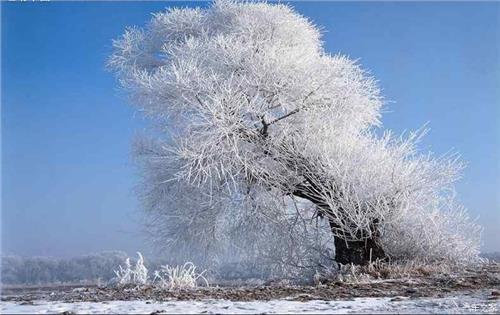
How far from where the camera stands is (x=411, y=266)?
11883 millimetres

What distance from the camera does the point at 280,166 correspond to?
1382 centimetres

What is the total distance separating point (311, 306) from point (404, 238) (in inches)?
285

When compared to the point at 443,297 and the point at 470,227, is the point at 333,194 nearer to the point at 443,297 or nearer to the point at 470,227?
the point at 470,227

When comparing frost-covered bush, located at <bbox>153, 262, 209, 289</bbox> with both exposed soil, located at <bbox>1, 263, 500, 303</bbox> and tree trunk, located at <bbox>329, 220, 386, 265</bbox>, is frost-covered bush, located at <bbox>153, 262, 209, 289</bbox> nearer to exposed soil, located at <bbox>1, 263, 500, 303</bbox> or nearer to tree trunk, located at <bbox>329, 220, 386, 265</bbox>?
exposed soil, located at <bbox>1, 263, 500, 303</bbox>

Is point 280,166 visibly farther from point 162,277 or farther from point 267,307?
point 267,307

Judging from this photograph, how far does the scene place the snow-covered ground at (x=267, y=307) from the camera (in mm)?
6281

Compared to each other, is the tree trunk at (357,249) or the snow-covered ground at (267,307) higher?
the tree trunk at (357,249)

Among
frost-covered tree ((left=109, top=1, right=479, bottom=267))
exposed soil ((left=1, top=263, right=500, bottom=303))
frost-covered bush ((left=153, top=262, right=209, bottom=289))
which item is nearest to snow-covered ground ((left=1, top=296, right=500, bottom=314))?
exposed soil ((left=1, top=263, right=500, bottom=303))

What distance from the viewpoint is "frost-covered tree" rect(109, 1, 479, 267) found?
42.4 feet

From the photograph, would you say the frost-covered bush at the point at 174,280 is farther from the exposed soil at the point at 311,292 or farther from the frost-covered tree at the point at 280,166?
the frost-covered tree at the point at 280,166

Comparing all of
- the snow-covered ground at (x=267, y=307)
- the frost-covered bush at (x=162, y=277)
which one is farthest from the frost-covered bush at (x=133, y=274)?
the snow-covered ground at (x=267, y=307)

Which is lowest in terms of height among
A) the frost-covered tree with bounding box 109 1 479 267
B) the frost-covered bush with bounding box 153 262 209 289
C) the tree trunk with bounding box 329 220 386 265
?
the frost-covered bush with bounding box 153 262 209 289

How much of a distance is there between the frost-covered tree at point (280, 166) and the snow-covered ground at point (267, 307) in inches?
220

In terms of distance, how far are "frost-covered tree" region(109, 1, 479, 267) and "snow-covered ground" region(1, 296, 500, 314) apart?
18.3 ft
